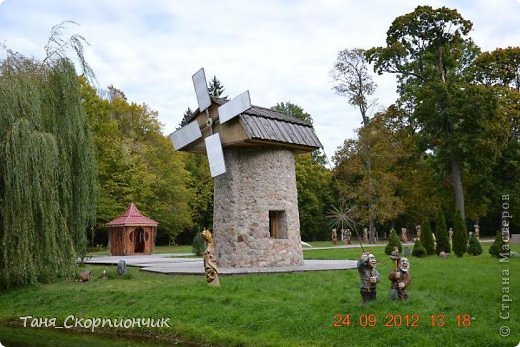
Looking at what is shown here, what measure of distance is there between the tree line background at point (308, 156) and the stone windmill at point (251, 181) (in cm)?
337

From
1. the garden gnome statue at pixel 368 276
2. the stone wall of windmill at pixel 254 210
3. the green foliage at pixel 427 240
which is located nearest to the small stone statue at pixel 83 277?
the stone wall of windmill at pixel 254 210

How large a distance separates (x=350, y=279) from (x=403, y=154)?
19630 mm

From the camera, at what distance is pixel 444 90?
2311cm

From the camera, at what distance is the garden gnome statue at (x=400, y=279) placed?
26.9 feet

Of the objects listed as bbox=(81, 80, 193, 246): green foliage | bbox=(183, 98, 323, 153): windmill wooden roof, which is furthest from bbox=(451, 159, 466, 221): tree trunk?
bbox=(81, 80, 193, 246): green foliage

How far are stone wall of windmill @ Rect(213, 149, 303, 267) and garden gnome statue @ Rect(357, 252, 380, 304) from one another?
20.8 ft

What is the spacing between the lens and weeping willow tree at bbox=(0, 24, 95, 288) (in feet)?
37.4

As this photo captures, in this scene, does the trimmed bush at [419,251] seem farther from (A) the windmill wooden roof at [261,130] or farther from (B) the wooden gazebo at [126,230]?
(B) the wooden gazebo at [126,230]

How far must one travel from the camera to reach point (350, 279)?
11.5 meters

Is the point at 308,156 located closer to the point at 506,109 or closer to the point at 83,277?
the point at 506,109

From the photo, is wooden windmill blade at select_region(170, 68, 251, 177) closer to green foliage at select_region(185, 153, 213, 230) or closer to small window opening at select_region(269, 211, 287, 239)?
small window opening at select_region(269, 211, 287, 239)

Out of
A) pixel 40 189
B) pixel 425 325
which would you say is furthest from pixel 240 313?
pixel 40 189

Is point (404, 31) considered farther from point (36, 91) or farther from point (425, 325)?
point (425, 325)
